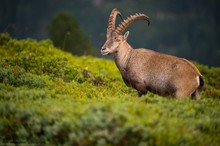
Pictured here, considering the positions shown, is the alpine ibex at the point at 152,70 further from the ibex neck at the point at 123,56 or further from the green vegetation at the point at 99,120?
the green vegetation at the point at 99,120

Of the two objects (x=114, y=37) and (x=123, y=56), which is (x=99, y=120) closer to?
(x=123, y=56)

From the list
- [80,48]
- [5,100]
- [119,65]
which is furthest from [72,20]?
[5,100]

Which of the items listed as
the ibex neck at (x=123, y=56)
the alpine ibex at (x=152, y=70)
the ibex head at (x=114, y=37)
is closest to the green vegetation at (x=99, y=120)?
the alpine ibex at (x=152, y=70)

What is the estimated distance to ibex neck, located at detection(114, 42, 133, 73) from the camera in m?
16.4

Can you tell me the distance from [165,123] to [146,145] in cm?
93

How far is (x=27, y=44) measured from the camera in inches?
946

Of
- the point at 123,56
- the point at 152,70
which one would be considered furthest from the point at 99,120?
the point at 123,56

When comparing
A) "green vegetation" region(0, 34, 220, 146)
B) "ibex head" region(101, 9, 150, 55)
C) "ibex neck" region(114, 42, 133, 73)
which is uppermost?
"ibex head" region(101, 9, 150, 55)

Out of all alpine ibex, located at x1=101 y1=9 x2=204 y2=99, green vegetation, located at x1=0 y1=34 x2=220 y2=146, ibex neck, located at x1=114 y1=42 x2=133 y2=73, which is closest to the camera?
green vegetation, located at x1=0 y1=34 x2=220 y2=146

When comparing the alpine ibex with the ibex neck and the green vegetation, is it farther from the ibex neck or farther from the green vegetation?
the green vegetation

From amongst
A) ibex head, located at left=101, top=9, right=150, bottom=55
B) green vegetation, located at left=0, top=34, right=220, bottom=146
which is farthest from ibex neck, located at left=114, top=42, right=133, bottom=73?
green vegetation, located at left=0, top=34, right=220, bottom=146

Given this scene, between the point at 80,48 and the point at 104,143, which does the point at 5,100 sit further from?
the point at 80,48

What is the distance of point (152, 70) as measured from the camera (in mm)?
15391

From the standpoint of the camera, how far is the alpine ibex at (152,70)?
14539 millimetres
